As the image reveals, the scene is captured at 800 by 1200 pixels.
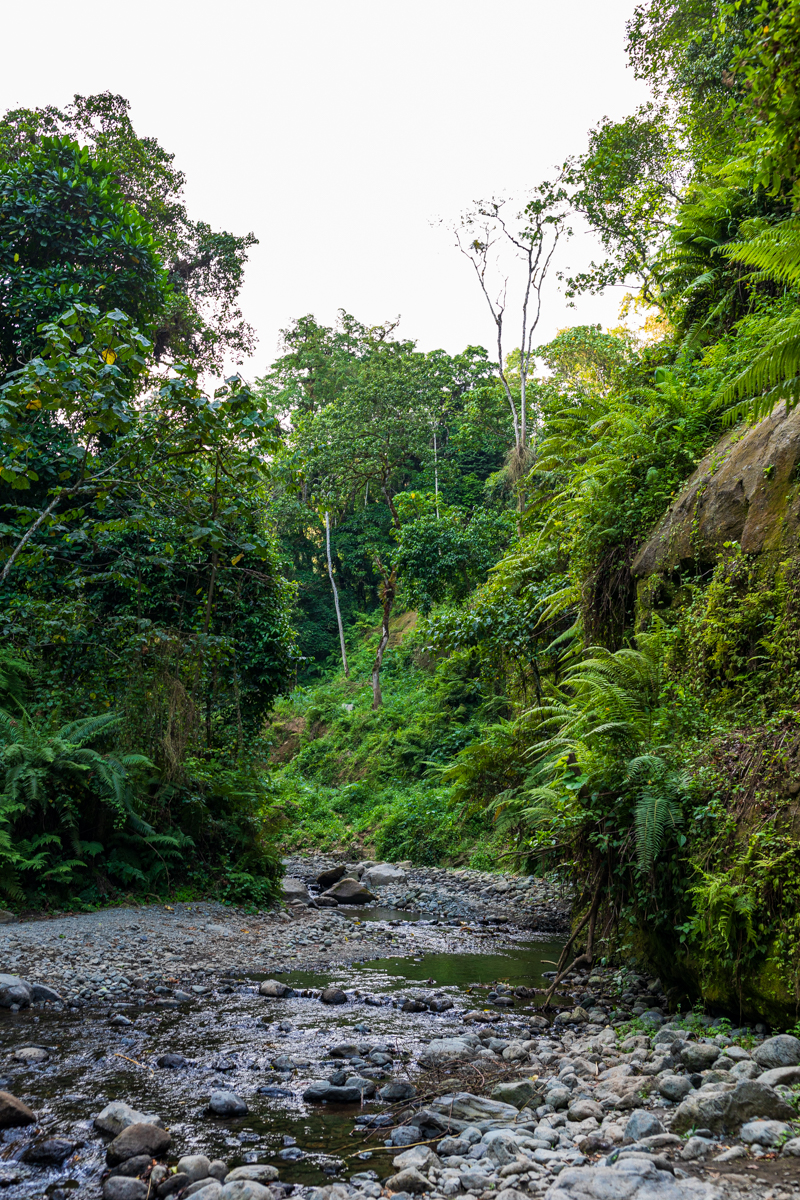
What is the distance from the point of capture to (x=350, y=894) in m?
11.0

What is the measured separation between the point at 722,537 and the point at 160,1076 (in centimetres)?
561

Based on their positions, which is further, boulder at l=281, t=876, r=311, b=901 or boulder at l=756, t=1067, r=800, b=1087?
boulder at l=281, t=876, r=311, b=901

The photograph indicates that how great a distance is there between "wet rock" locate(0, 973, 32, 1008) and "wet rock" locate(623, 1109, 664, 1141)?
12.7 ft

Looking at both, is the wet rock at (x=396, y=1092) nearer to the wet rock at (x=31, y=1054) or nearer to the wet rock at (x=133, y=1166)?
the wet rock at (x=133, y=1166)

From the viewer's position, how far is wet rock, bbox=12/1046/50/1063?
3.88 metres

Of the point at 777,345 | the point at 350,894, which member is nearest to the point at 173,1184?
the point at 777,345

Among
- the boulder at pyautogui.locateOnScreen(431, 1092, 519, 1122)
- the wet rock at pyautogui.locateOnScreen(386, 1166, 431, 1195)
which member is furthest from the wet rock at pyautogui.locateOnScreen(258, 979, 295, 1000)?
the wet rock at pyautogui.locateOnScreen(386, 1166, 431, 1195)

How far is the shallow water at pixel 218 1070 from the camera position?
9.89 feet

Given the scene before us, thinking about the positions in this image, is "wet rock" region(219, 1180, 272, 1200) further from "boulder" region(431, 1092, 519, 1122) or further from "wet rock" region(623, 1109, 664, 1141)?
"wet rock" region(623, 1109, 664, 1141)

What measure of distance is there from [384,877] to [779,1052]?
33.3 feet

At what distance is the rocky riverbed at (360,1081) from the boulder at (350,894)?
13.7ft

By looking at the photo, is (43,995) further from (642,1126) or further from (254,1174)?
(642,1126)

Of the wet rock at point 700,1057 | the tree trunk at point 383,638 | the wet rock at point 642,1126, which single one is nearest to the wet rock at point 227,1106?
the wet rock at point 642,1126

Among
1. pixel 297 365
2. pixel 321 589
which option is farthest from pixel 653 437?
pixel 297 365
